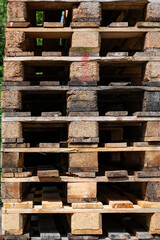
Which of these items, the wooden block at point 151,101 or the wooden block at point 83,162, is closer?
the wooden block at point 83,162

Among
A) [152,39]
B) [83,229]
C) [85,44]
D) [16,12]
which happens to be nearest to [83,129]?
[85,44]

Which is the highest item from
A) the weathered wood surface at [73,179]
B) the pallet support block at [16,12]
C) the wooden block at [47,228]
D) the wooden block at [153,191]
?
the pallet support block at [16,12]

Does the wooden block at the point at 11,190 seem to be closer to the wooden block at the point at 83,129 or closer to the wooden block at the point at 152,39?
the wooden block at the point at 83,129

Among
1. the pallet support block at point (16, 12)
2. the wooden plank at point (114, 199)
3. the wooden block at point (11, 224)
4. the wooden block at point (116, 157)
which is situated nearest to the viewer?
the wooden block at point (11, 224)

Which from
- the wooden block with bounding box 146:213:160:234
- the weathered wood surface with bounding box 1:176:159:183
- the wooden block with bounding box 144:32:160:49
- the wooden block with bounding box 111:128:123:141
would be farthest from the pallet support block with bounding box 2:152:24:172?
the wooden block with bounding box 144:32:160:49

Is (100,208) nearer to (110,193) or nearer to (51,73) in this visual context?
(110,193)

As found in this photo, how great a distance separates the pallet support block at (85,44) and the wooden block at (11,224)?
7.77ft

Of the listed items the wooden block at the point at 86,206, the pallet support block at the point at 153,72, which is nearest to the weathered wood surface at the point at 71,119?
the pallet support block at the point at 153,72

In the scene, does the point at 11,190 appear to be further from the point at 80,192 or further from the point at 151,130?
the point at 151,130

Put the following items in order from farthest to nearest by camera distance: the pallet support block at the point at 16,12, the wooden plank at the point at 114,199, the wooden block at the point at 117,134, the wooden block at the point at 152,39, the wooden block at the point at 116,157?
1. the wooden block at the point at 116,157
2. the wooden block at the point at 117,134
3. the wooden block at the point at 152,39
4. the pallet support block at the point at 16,12
5. the wooden plank at the point at 114,199

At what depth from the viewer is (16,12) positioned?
3770mm

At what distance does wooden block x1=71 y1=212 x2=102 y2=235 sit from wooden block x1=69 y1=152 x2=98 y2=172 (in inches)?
23.4

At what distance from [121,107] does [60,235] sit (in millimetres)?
2184

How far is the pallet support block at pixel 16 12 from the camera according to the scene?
148 inches
